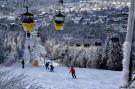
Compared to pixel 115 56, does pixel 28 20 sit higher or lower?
higher

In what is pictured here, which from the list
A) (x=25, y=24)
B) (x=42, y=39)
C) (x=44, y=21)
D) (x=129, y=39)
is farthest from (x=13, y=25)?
(x=129, y=39)

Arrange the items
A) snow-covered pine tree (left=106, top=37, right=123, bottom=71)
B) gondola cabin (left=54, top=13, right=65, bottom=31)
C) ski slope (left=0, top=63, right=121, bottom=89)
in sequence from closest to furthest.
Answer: gondola cabin (left=54, top=13, right=65, bottom=31) < ski slope (left=0, top=63, right=121, bottom=89) < snow-covered pine tree (left=106, top=37, right=123, bottom=71)

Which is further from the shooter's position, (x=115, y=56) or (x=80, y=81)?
(x=115, y=56)

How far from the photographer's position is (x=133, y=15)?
7.45m

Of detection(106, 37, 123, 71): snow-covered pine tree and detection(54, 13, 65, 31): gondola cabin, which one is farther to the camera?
detection(106, 37, 123, 71): snow-covered pine tree

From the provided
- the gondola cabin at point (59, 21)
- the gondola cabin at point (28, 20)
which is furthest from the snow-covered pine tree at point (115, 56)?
the gondola cabin at point (59, 21)

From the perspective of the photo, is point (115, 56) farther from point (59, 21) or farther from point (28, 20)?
point (59, 21)

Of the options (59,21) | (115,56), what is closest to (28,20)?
(59,21)

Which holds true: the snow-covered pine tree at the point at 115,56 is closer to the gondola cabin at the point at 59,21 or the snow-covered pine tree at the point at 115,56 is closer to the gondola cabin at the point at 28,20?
the gondola cabin at the point at 28,20

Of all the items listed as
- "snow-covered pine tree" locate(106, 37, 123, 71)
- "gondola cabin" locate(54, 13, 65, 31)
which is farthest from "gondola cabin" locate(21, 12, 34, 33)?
"snow-covered pine tree" locate(106, 37, 123, 71)

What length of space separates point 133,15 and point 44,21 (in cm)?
11924

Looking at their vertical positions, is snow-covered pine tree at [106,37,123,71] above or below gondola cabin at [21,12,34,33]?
below

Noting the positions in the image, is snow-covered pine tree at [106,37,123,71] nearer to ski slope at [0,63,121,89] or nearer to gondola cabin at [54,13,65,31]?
ski slope at [0,63,121,89]

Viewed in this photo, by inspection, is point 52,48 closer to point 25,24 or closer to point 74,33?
point 74,33
